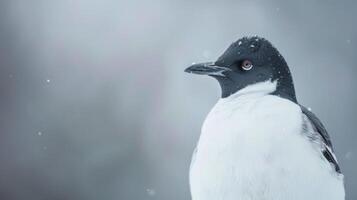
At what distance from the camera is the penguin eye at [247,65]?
11.1 ft

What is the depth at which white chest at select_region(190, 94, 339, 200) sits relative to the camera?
9.76 feet

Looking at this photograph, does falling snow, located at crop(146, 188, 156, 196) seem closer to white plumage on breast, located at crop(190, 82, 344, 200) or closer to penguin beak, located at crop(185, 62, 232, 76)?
penguin beak, located at crop(185, 62, 232, 76)

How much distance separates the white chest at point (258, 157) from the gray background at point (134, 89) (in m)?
5.31

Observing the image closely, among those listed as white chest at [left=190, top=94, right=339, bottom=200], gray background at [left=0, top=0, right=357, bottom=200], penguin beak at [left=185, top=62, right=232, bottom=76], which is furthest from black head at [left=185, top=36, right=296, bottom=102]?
gray background at [left=0, top=0, right=357, bottom=200]

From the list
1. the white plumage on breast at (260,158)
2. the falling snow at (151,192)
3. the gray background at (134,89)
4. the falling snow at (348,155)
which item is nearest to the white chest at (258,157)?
the white plumage on breast at (260,158)

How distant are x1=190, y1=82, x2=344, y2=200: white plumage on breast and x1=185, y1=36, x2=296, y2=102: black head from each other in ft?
0.70

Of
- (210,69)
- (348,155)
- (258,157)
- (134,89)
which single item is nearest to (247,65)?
(210,69)

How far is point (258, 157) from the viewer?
2.97 metres

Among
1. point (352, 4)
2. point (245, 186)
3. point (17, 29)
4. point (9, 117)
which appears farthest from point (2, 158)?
point (245, 186)

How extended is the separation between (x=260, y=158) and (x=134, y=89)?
7.36 m

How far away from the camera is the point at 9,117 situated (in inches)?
380

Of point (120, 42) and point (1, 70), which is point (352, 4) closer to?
point (120, 42)

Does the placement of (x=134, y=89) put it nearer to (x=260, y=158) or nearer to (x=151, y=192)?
(x=151, y=192)

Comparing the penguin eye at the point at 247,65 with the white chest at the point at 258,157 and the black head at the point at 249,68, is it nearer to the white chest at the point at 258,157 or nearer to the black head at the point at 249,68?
the black head at the point at 249,68
